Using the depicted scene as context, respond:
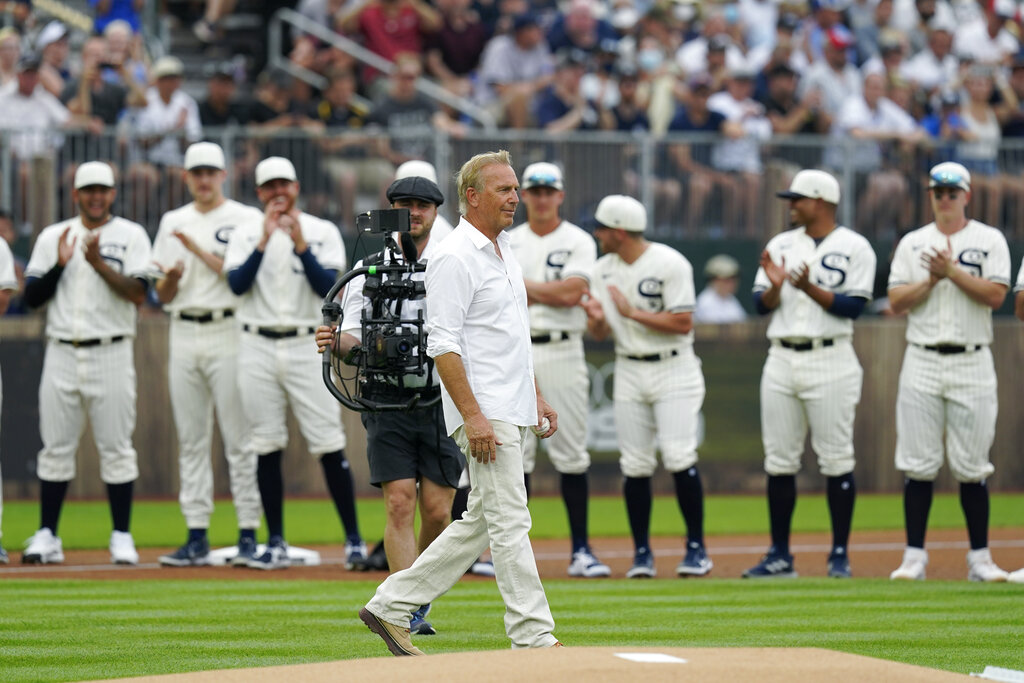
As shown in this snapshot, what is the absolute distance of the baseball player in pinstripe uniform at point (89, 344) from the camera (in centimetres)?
1107

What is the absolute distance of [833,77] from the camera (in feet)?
63.7

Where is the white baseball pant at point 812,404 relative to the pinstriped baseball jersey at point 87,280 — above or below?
below

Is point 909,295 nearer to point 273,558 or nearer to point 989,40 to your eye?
point 273,558

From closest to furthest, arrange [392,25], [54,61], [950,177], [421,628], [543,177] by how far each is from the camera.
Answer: [421,628], [950,177], [543,177], [54,61], [392,25]

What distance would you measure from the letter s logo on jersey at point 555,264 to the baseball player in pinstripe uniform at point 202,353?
2.08 meters

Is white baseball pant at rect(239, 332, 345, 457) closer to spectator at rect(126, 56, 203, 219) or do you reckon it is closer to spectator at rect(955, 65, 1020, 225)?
spectator at rect(126, 56, 203, 219)

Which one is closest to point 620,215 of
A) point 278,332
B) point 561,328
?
point 561,328

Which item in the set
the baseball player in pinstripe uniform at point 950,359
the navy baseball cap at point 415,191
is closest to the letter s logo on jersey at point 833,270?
the baseball player in pinstripe uniform at point 950,359

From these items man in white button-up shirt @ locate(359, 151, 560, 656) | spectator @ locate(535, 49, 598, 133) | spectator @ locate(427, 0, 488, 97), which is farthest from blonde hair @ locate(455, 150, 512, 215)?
spectator @ locate(427, 0, 488, 97)

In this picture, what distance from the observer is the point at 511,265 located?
6758 millimetres

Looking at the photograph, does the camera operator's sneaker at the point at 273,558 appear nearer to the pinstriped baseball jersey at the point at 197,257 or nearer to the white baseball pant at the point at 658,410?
the pinstriped baseball jersey at the point at 197,257

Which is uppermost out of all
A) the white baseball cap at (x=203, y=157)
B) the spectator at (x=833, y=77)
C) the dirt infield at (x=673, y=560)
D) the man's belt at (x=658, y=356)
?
the spectator at (x=833, y=77)

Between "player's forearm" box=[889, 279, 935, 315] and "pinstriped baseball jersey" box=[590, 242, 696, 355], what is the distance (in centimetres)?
135

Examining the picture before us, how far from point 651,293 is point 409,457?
3.41m
